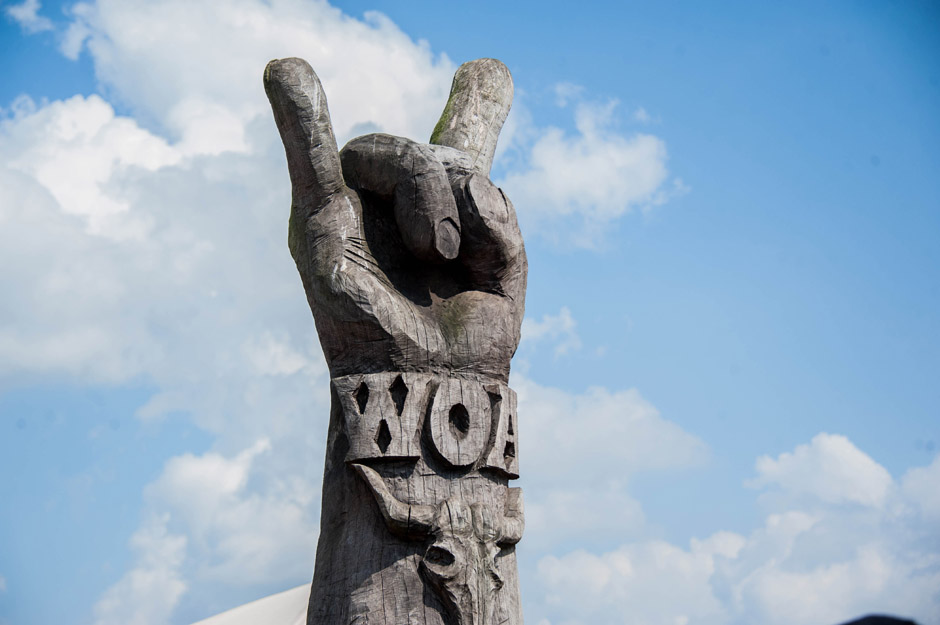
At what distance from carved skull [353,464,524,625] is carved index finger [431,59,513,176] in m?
2.64

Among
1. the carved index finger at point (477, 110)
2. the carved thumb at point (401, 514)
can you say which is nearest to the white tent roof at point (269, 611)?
the carved index finger at point (477, 110)

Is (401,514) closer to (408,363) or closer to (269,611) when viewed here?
(408,363)

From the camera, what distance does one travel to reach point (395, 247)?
5.30 m

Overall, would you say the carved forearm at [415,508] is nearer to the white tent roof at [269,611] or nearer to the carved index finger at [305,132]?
→ the carved index finger at [305,132]

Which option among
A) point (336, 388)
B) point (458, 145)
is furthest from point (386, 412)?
point (458, 145)

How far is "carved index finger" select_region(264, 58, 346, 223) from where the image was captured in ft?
16.8

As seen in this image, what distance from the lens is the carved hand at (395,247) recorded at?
16.1ft

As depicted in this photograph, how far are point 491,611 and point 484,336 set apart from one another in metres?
1.41

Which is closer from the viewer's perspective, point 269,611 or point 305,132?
→ point 305,132

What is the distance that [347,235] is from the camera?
506cm

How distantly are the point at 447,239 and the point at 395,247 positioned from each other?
0.38m

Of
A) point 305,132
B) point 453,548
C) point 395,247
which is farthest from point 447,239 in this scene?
point 453,548

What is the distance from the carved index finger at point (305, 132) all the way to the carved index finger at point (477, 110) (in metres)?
1.46

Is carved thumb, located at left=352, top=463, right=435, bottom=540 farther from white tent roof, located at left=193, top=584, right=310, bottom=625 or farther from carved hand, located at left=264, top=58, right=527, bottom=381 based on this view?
white tent roof, located at left=193, top=584, right=310, bottom=625
